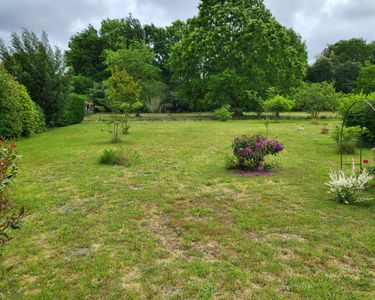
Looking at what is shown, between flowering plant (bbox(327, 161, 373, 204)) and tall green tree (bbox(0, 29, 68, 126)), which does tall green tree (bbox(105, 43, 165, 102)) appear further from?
flowering plant (bbox(327, 161, 373, 204))

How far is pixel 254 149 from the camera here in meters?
6.46

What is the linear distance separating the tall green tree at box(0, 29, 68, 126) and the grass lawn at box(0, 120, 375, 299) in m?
11.2

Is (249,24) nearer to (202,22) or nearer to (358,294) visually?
(202,22)

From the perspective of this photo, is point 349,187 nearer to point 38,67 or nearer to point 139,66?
point 38,67

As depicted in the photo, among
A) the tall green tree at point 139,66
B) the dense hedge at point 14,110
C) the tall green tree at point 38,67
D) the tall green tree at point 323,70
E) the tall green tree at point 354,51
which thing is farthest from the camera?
the tall green tree at point 354,51

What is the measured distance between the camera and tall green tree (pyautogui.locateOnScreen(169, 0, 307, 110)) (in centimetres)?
2402

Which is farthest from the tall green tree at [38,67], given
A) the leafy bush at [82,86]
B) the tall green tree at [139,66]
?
the leafy bush at [82,86]

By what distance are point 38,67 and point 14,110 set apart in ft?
15.9

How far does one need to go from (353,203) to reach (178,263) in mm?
3270

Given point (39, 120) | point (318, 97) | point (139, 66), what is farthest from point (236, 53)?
point (39, 120)

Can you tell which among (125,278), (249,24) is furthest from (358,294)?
(249,24)

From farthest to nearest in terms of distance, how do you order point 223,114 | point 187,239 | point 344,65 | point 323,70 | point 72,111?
1. point 323,70
2. point 344,65
3. point 223,114
4. point 72,111
5. point 187,239

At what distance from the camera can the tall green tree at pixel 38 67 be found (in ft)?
50.0

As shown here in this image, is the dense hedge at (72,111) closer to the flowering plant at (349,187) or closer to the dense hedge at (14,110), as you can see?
the dense hedge at (14,110)
